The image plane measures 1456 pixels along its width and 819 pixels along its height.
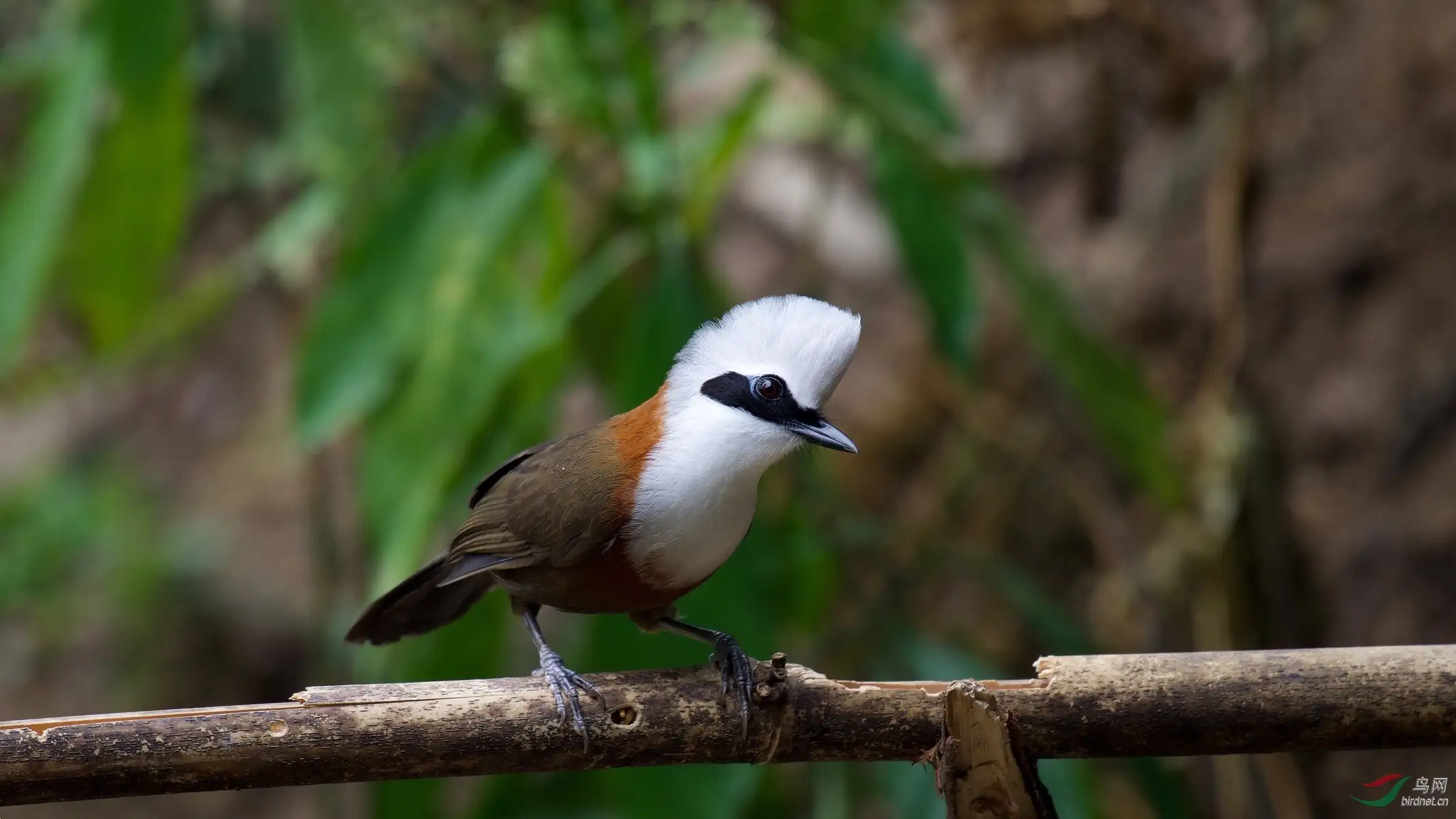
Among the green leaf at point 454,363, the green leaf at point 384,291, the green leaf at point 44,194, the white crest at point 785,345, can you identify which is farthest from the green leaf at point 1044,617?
the green leaf at point 44,194

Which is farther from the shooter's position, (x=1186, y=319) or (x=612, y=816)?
(x=1186, y=319)

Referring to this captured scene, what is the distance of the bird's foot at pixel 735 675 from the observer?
1919 millimetres

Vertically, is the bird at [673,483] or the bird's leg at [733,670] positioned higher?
the bird at [673,483]

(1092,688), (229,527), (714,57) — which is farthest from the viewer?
(229,527)

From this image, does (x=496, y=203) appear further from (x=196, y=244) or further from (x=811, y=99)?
(x=196, y=244)

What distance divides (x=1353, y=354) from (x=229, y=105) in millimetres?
4325

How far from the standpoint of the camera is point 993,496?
16.3 ft

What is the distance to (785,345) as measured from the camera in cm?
176

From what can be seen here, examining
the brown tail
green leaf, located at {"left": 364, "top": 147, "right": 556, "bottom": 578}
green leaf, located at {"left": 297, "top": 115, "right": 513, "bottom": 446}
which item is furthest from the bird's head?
green leaf, located at {"left": 297, "top": 115, "right": 513, "bottom": 446}

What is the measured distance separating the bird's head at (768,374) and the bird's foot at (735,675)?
354 millimetres

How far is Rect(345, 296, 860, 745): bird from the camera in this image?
1.80 metres

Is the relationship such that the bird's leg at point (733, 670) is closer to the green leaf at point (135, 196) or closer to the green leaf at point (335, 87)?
the green leaf at point (335, 87)

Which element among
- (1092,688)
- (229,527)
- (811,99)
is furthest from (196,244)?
(1092,688)

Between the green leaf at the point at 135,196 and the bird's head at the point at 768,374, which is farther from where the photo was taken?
the green leaf at the point at 135,196
